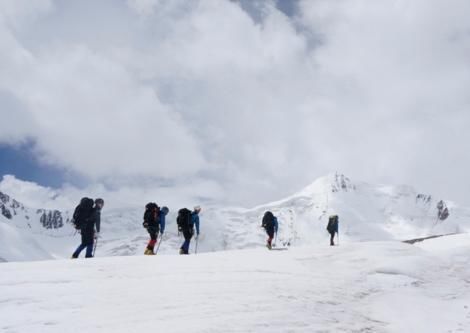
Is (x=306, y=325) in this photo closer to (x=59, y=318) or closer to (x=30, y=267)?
(x=59, y=318)

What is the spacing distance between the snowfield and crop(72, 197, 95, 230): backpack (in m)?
3.34

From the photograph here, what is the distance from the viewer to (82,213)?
2166 cm

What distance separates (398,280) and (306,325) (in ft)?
22.8

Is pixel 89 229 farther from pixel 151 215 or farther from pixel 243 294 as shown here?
pixel 243 294

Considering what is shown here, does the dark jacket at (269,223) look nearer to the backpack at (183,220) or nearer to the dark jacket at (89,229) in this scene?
the backpack at (183,220)

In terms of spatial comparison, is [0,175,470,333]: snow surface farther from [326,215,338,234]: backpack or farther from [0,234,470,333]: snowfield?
[326,215,338,234]: backpack

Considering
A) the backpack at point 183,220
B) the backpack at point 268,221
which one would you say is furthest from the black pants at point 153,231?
the backpack at point 268,221

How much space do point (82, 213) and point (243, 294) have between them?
36.0 feet

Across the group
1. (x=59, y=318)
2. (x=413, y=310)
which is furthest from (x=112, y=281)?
(x=413, y=310)

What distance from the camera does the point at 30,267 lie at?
16.9 m

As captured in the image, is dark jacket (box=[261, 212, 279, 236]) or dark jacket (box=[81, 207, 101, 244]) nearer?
dark jacket (box=[81, 207, 101, 244])

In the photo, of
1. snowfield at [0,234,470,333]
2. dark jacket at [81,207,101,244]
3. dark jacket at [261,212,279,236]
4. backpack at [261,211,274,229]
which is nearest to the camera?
snowfield at [0,234,470,333]

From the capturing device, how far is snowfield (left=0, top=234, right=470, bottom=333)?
35.6ft

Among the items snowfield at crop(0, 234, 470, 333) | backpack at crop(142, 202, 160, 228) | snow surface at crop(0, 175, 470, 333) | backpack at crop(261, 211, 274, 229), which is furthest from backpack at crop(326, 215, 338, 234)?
backpack at crop(142, 202, 160, 228)
